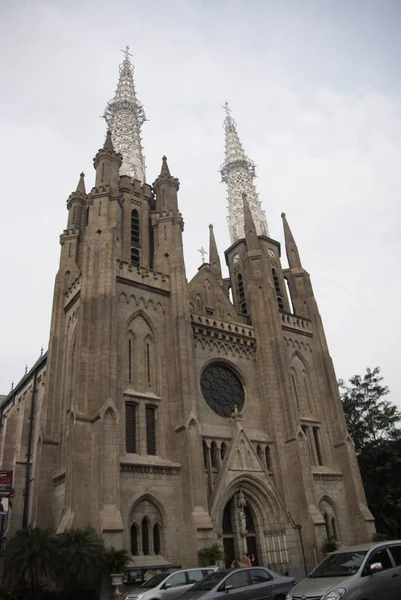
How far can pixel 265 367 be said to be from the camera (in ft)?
102

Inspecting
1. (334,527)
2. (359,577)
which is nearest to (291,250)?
(334,527)

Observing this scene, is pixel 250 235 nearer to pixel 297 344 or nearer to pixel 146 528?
pixel 297 344

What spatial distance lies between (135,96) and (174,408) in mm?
35931

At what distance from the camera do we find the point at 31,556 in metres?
17.6

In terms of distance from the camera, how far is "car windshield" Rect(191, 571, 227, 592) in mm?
12312

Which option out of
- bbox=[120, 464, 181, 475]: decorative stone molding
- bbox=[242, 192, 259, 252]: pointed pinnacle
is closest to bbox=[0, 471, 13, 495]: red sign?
bbox=[120, 464, 181, 475]: decorative stone molding

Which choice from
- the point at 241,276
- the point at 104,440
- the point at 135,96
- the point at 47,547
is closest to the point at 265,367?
the point at 241,276

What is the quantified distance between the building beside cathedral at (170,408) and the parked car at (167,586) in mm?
4648

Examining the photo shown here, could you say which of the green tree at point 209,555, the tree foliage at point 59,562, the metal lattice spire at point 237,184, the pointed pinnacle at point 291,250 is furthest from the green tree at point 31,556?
the metal lattice spire at point 237,184

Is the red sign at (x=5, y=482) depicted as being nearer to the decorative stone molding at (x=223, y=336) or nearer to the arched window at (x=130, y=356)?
the arched window at (x=130, y=356)

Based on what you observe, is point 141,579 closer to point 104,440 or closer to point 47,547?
point 47,547

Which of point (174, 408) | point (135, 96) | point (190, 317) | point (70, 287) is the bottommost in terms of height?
point (174, 408)

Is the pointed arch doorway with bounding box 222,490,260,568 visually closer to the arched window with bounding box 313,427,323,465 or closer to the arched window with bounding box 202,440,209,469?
the arched window with bounding box 202,440,209,469

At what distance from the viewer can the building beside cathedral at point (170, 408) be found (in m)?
22.1
